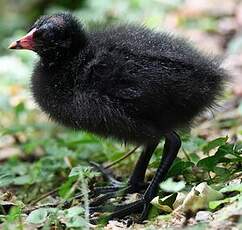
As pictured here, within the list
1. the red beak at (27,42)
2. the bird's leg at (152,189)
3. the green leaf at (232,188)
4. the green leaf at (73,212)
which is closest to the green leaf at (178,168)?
the bird's leg at (152,189)

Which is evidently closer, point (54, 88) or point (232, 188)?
point (232, 188)

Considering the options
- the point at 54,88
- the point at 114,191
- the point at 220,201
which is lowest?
the point at 114,191

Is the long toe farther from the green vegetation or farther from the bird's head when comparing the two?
the bird's head

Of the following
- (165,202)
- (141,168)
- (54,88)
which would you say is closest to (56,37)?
(54,88)

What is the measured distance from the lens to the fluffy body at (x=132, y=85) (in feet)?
10.5

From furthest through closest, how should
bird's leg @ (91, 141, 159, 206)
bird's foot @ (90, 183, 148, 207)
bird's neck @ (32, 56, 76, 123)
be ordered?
bird's leg @ (91, 141, 159, 206) → bird's foot @ (90, 183, 148, 207) → bird's neck @ (32, 56, 76, 123)

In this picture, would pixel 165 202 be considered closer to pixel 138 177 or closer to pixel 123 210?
pixel 123 210

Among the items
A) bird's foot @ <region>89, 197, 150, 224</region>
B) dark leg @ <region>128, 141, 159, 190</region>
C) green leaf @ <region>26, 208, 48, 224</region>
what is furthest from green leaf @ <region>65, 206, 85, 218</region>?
dark leg @ <region>128, 141, 159, 190</region>

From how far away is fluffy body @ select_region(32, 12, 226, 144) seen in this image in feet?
10.5

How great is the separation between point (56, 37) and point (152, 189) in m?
0.92

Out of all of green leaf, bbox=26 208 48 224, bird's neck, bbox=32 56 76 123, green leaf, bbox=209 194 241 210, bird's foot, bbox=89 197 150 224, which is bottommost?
bird's foot, bbox=89 197 150 224

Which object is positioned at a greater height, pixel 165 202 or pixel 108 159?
pixel 165 202

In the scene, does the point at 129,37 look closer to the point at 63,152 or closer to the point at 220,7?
the point at 63,152

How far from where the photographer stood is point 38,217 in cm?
290
